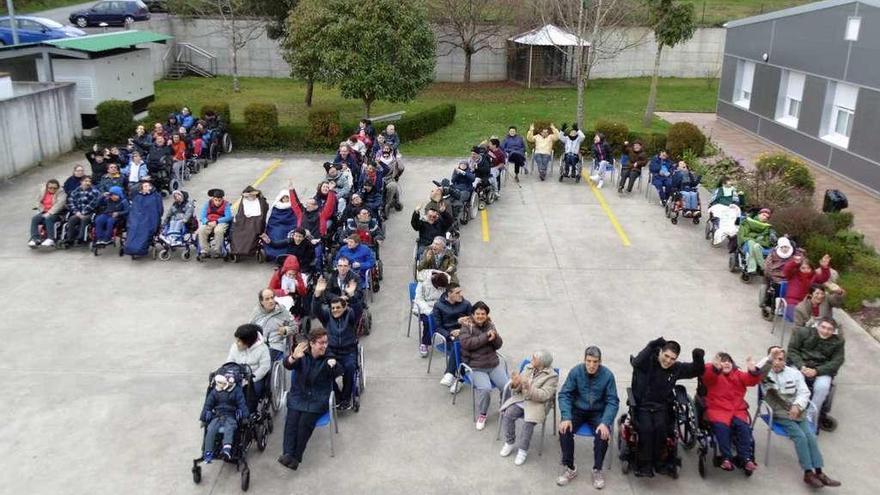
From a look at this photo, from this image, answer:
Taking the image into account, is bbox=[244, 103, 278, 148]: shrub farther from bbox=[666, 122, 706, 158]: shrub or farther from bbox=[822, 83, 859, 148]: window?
bbox=[822, 83, 859, 148]: window

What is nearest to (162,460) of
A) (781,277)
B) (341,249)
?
(341,249)

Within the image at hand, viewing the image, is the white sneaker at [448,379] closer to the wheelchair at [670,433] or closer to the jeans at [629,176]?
the wheelchair at [670,433]

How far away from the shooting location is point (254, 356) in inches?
306

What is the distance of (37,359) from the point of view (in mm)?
9602

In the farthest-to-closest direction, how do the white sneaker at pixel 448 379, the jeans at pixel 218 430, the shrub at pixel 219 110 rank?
the shrub at pixel 219 110 → the white sneaker at pixel 448 379 → the jeans at pixel 218 430

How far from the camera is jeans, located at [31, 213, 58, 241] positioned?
523 inches

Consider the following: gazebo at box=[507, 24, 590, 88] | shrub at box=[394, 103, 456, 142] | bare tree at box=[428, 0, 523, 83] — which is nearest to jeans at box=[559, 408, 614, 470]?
shrub at box=[394, 103, 456, 142]

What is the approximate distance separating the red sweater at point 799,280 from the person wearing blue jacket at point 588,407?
14.2 feet

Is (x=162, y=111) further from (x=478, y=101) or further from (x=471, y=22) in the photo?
(x=471, y=22)

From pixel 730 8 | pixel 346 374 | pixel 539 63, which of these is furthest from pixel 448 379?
pixel 730 8

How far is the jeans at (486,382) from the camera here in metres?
8.23

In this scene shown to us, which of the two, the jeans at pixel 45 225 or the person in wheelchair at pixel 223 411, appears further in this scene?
the jeans at pixel 45 225

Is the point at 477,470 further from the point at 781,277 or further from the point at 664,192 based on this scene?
the point at 664,192

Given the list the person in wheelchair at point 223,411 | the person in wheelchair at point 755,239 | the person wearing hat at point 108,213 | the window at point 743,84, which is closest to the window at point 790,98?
the window at point 743,84
